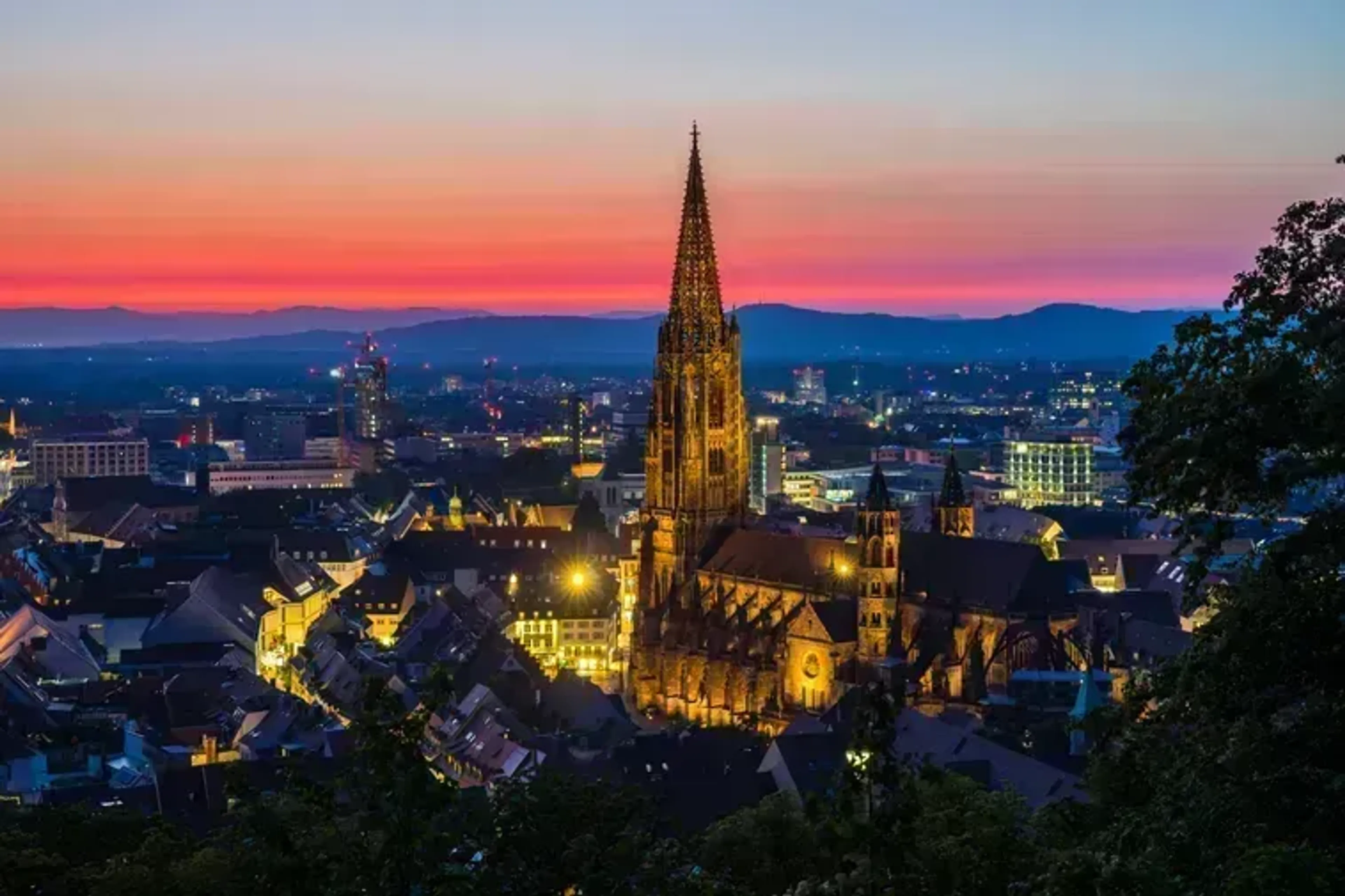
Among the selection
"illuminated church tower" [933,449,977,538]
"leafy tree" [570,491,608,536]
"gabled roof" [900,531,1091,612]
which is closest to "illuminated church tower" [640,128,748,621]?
"illuminated church tower" [933,449,977,538]

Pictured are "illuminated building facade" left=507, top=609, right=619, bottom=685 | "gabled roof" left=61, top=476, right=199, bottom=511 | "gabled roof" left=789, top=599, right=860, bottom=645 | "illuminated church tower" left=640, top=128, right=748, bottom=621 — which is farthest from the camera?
"gabled roof" left=61, top=476, right=199, bottom=511

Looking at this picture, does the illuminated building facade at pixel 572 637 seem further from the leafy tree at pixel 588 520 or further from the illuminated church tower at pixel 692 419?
the leafy tree at pixel 588 520

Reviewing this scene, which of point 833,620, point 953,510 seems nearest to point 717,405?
point 953,510

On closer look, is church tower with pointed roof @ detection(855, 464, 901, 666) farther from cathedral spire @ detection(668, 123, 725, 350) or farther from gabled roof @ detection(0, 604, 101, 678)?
gabled roof @ detection(0, 604, 101, 678)

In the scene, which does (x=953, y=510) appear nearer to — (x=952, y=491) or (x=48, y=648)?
(x=952, y=491)

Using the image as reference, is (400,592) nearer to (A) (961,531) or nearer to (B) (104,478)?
(A) (961,531)

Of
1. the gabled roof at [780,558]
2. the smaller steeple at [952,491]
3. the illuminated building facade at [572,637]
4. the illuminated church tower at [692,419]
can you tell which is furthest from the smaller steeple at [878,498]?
the illuminated building facade at [572,637]
